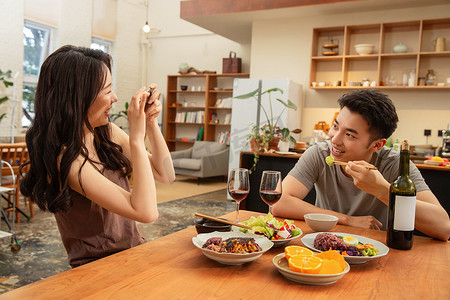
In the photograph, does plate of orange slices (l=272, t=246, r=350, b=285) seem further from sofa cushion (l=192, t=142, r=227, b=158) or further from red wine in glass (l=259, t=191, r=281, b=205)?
sofa cushion (l=192, t=142, r=227, b=158)

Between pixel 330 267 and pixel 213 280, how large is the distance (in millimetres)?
297

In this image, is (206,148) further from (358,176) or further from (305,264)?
(305,264)

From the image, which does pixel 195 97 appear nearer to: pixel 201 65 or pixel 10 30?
pixel 201 65

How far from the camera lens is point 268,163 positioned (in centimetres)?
412

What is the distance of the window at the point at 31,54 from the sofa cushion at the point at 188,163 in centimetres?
282

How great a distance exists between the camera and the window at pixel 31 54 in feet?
24.8

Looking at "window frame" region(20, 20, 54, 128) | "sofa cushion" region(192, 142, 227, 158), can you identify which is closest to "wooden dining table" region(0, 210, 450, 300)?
"sofa cushion" region(192, 142, 227, 158)

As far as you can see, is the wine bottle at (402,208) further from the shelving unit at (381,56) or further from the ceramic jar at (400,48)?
the ceramic jar at (400,48)

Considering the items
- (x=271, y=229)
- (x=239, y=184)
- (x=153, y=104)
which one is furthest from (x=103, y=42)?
(x=271, y=229)

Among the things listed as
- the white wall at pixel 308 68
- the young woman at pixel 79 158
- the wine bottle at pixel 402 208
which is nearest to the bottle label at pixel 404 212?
the wine bottle at pixel 402 208

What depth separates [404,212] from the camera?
130 centimetres

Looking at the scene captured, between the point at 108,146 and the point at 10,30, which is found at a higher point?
the point at 10,30

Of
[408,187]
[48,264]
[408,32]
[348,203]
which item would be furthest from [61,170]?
[408,32]

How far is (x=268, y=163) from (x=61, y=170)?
9.74 ft
